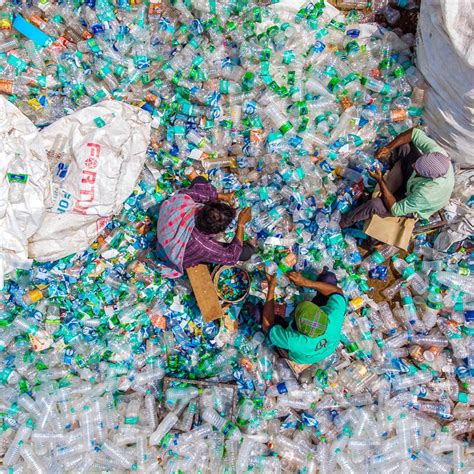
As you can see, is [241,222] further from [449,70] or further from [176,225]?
[449,70]

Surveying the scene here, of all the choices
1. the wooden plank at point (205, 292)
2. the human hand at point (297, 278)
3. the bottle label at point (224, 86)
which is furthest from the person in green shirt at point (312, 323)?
the bottle label at point (224, 86)

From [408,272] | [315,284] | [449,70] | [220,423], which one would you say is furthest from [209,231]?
[449,70]

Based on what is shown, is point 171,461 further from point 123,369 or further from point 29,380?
point 29,380

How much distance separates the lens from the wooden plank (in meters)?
5.64

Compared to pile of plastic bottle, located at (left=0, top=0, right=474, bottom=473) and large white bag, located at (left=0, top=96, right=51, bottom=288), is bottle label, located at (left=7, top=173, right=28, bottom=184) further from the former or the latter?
pile of plastic bottle, located at (left=0, top=0, right=474, bottom=473)

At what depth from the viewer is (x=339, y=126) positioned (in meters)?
5.91

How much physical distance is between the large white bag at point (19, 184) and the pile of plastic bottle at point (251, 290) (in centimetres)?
55

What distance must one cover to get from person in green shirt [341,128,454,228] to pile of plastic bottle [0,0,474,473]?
257 millimetres

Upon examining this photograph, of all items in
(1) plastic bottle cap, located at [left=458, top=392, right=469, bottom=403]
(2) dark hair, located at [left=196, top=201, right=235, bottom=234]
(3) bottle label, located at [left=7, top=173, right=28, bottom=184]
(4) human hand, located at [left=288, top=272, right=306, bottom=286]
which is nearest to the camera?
(3) bottle label, located at [left=7, top=173, right=28, bottom=184]

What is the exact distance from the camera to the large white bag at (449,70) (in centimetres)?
512

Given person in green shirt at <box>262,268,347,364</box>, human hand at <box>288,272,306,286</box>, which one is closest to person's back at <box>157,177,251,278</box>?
human hand at <box>288,272,306,286</box>

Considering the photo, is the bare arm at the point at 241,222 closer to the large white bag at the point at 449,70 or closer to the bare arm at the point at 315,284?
the bare arm at the point at 315,284

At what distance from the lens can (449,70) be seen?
17.8ft

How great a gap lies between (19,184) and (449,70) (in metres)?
4.32
